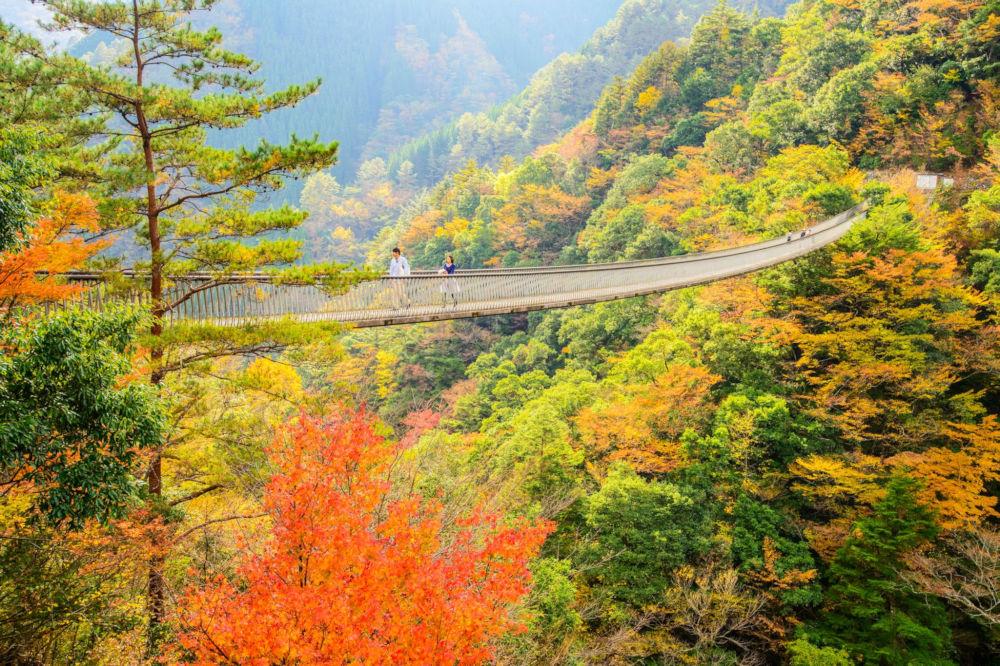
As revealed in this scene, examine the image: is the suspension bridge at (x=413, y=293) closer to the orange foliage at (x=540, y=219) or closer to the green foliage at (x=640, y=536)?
the green foliage at (x=640, y=536)

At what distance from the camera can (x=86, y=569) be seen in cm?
557

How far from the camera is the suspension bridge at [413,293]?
21.2ft

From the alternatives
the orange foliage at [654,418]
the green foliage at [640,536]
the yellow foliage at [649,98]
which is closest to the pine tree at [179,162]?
the green foliage at [640,536]

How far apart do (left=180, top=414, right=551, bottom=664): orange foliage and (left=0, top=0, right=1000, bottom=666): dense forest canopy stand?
0.18 ft

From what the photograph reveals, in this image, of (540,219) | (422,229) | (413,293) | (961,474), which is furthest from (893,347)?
(422,229)

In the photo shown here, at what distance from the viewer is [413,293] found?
7707 millimetres

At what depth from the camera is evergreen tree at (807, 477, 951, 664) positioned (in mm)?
9609

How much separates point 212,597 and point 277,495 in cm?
120

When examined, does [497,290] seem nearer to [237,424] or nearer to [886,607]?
[237,424]

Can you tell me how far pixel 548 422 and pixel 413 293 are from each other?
6.53m

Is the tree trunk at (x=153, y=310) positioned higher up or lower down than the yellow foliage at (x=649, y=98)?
lower down

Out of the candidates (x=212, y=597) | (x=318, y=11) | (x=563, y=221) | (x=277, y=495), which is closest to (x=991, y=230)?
(x=277, y=495)

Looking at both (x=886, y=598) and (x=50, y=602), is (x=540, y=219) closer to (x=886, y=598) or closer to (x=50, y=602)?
(x=886, y=598)

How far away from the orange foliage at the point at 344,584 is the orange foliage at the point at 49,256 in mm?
3199
